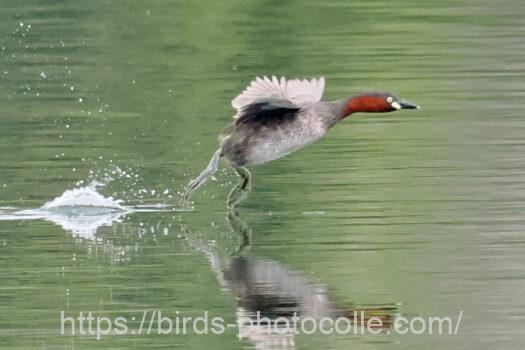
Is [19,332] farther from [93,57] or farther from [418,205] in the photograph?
[93,57]

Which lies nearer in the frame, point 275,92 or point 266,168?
point 275,92

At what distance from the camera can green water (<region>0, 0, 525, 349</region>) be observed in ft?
33.8

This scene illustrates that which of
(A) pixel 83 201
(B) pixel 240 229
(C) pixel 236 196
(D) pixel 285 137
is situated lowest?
(B) pixel 240 229

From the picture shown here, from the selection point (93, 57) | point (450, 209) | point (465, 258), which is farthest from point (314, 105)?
point (93, 57)

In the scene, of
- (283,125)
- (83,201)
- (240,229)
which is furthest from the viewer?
(83,201)

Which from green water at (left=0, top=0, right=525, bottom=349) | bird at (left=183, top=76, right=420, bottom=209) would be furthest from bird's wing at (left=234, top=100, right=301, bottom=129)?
green water at (left=0, top=0, right=525, bottom=349)

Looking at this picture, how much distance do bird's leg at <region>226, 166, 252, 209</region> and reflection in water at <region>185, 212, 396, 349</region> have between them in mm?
1344

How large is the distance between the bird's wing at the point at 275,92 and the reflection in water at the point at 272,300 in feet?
4.25

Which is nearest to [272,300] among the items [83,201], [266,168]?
[83,201]

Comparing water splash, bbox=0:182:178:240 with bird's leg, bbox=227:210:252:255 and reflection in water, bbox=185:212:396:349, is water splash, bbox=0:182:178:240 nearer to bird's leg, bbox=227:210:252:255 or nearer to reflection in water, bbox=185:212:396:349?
bird's leg, bbox=227:210:252:255

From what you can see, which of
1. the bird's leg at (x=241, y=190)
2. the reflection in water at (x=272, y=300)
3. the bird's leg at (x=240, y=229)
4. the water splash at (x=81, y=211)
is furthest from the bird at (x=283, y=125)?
the reflection in water at (x=272, y=300)

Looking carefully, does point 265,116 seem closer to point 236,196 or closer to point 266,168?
point 236,196

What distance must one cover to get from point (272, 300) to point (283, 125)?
8.93ft

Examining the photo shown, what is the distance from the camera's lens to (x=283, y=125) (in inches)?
503
